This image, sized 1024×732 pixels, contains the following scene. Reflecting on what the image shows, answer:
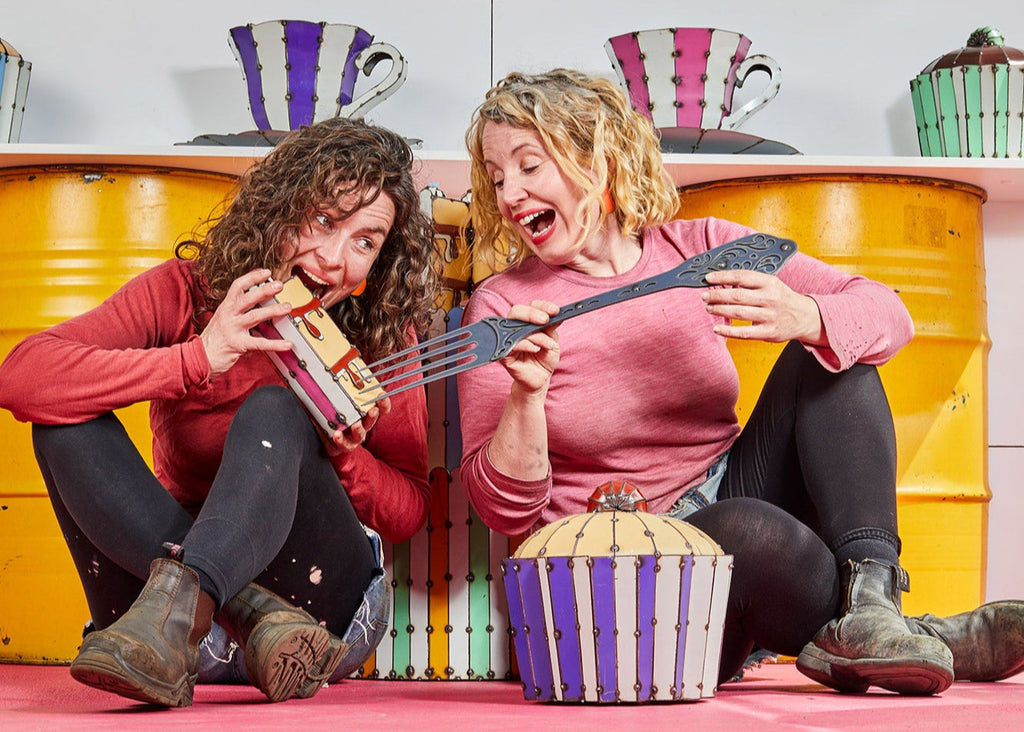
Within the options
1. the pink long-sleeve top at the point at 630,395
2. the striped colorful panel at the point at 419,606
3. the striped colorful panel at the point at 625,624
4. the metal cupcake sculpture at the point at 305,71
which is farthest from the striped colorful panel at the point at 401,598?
the metal cupcake sculpture at the point at 305,71

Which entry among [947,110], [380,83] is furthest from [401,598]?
[947,110]

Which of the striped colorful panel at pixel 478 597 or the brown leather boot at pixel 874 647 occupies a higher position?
the brown leather boot at pixel 874 647

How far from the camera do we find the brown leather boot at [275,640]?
3.61ft

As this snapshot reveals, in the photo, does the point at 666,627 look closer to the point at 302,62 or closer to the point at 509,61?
the point at 302,62

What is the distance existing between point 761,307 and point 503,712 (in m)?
0.45

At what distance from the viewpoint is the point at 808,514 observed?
4.42 ft

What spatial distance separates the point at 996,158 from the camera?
6.26 feet

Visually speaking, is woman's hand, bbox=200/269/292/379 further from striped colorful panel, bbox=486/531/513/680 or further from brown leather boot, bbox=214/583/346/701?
striped colorful panel, bbox=486/531/513/680

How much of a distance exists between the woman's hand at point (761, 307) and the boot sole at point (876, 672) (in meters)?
0.30

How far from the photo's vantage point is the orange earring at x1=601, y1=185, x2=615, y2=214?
56.3 inches

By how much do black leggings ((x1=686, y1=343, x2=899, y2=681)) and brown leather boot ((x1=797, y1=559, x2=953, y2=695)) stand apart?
0.08 feet

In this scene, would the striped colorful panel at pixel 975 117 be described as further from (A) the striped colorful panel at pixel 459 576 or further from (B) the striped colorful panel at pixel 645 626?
(B) the striped colorful panel at pixel 645 626

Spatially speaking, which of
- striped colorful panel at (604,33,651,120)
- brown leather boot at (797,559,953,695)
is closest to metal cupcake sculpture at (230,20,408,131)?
striped colorful panel at (604,33,651,120)

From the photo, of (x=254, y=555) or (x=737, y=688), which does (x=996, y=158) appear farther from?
(x=254, y=555)
